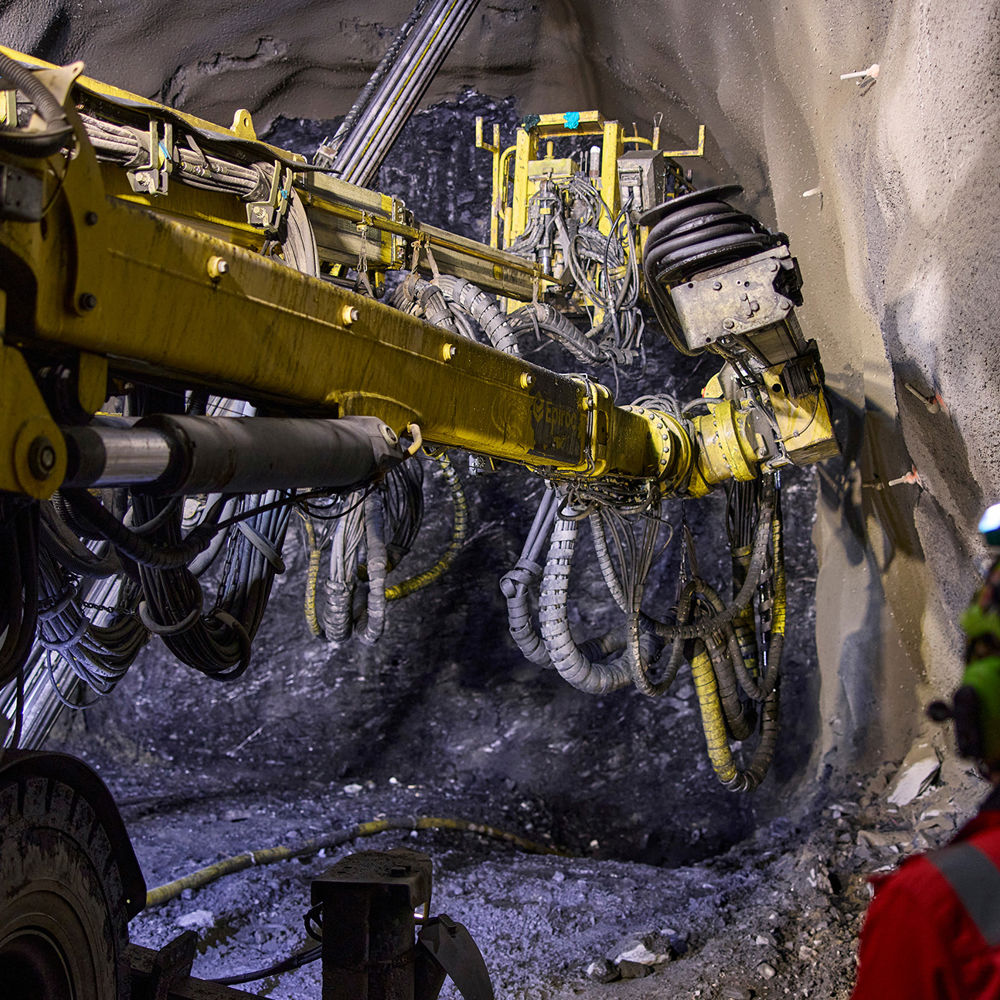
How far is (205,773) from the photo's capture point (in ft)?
21.3

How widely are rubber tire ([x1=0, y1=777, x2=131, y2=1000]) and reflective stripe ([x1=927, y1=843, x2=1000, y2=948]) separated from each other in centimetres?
144

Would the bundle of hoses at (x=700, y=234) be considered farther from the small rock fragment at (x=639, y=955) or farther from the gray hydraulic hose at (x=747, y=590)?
the small rock fragment at (x=639, y=955)

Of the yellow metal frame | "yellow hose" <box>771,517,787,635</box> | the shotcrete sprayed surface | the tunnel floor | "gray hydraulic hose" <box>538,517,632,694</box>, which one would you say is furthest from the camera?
"yellow hose" <box>771,517,787,635</box>

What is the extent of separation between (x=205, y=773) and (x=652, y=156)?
4624 mm

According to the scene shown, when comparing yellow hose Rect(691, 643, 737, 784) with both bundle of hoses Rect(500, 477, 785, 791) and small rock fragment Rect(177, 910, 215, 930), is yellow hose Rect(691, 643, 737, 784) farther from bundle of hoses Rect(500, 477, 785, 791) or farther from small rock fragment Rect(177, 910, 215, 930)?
small rock fragment Rect(177, 910, 215, 930)

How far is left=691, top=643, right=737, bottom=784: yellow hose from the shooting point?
4.29 m

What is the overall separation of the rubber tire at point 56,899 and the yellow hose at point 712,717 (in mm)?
2792

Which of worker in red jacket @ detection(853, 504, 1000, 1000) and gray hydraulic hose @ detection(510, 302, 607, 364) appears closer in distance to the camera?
worker in red jacket @ detection(853, 504, 1000, 1000)

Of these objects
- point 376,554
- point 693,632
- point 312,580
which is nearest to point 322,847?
point 312,580

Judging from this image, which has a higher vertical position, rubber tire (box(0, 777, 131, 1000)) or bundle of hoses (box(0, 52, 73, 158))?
bundle of hoses (box(0, 52, 73, 158))

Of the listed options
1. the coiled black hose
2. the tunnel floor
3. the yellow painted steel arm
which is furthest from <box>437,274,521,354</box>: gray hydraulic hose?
the coiled black hose

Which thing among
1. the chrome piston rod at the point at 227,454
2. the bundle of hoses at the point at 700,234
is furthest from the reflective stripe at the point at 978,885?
the bundle of hoses at the point at 700,234

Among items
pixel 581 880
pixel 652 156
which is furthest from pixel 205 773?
pixel 652 156

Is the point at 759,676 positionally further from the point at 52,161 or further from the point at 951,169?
the point at 52,161
